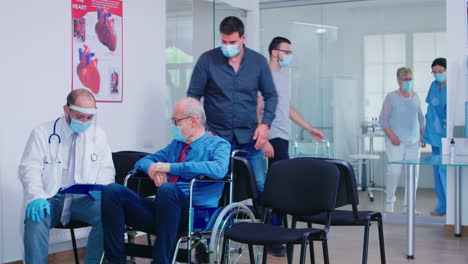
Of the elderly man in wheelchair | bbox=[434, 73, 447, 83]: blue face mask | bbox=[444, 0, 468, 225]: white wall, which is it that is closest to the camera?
the elderly man in wheelchair

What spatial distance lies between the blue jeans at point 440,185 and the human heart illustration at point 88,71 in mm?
3323

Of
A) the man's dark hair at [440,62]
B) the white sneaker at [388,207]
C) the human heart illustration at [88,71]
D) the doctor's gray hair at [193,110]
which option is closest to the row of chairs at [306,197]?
the doctor's gray hair at [193,110]

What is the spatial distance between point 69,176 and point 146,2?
2.04m

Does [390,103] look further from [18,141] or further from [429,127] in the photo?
[18,141]

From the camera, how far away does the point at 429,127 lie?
667cm

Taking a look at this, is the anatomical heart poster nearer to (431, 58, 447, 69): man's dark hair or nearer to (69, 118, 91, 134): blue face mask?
(69, 118, 91, 134): blue face mask

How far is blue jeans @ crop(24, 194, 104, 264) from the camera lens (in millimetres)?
3711

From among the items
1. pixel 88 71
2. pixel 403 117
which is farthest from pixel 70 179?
pixel 403 117

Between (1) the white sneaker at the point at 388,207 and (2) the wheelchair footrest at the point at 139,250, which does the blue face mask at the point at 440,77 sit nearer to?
(1) the white sneaker at the point at 388,207

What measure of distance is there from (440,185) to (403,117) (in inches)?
29.2

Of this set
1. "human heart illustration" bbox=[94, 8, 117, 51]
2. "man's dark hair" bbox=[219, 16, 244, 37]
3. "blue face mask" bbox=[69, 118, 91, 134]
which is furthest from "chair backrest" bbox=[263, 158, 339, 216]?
"human heart illustration" bbox=[94, 8, 117, 51]

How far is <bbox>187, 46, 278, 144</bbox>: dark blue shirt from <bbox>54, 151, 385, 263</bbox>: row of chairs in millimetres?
681

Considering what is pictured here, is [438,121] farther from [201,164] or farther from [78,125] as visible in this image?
[78,125]

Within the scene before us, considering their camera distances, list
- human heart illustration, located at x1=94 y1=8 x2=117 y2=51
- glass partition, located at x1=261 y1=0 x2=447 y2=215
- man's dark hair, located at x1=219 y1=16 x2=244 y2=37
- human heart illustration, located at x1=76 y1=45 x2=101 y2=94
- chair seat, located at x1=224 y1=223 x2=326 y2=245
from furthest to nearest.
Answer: glass partition, located at x1=261 y1=0 x2=447 y2=215 → human heart illustration, located at x1=94 y1=8 x2=117 y2=51 → human heart illustration, located at x1=76 y1=45 x2=101 y2=94 → man's dark hair, located at x1=219 y1=16 x2=244 y2=37 → chair seat, located at x1=224 y1=223 x2=326 y2=245
